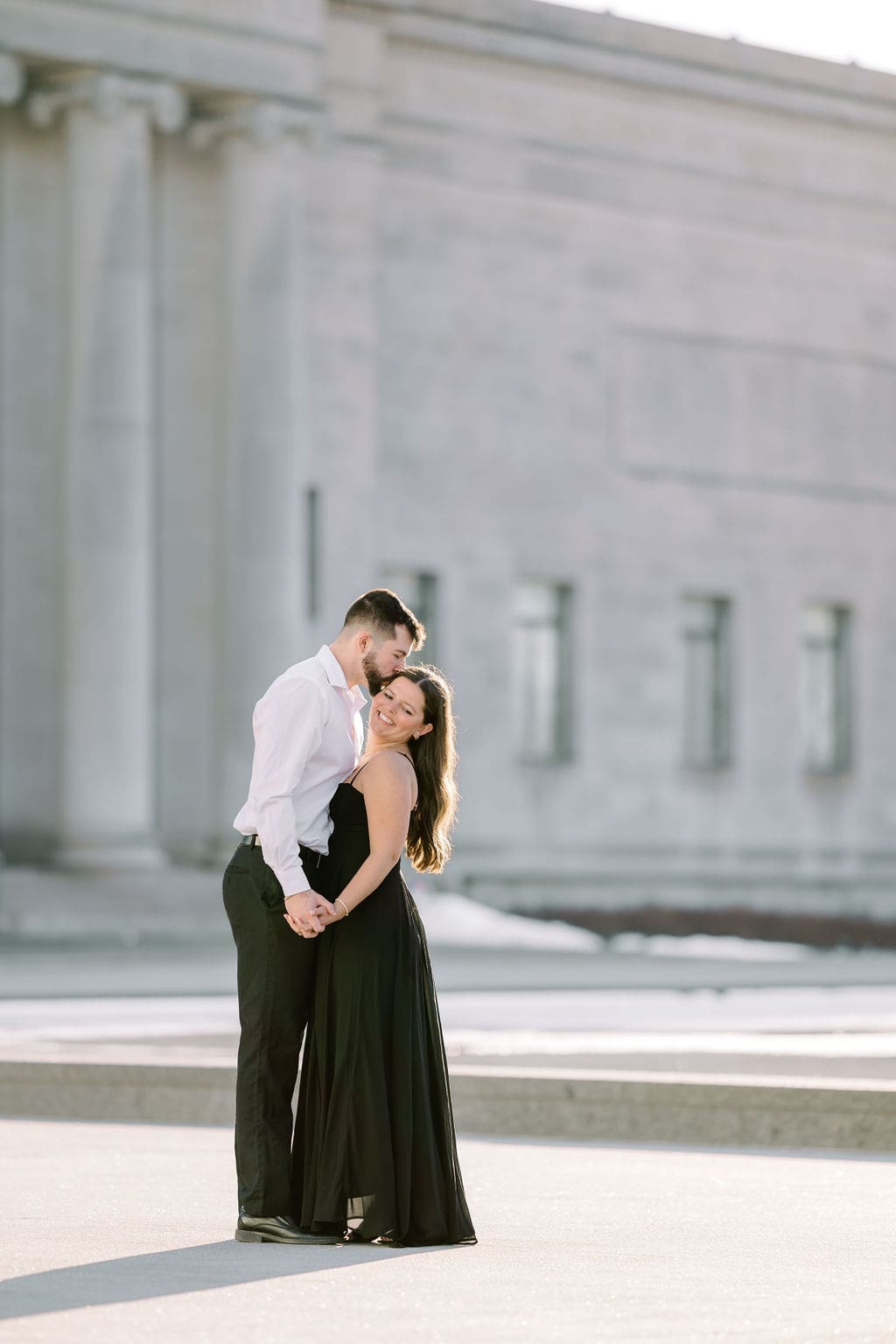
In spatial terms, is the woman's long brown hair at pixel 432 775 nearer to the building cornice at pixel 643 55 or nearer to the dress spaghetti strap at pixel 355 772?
the dress spaghetti strap at pixel 355 772

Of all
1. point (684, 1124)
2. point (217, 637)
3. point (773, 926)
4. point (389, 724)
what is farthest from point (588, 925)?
point (389, 724)

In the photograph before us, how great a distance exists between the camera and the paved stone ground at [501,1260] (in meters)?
7.42

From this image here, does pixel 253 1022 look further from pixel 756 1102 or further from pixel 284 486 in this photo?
pixel 284 486

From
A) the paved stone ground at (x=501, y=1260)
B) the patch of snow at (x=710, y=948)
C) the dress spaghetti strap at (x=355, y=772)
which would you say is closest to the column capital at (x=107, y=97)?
the patch of snow at (x=710, y=948)

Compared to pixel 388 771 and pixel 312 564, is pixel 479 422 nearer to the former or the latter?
pixel 312 564

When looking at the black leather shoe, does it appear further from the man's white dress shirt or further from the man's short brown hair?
the man's short brown hair

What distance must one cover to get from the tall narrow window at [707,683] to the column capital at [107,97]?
43.9 feet

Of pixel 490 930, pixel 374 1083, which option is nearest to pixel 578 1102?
pixel 374 1083

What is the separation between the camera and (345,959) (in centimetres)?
932

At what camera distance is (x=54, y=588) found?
1387 inches

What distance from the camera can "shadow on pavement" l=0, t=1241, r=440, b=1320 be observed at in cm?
780

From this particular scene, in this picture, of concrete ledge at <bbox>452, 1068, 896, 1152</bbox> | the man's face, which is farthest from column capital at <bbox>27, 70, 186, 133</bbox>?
the man's face

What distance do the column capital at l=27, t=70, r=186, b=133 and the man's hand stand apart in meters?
26.1

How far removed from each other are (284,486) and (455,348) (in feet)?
19.5
